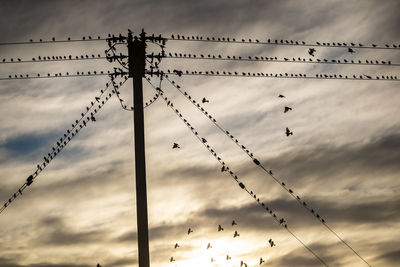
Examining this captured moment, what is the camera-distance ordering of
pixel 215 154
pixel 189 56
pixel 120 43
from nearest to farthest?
pixel 120 43 < pixel 189 56 < pixel 215 154

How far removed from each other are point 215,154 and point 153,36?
5756 millimetres

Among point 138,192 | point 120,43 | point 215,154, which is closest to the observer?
point 138,192

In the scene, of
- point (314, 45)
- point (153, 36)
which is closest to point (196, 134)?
point (153, 36)

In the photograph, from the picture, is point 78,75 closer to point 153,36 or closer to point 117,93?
point 117,93

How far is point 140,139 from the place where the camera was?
59.1ft

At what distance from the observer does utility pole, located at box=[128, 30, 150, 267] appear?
17.5 meters

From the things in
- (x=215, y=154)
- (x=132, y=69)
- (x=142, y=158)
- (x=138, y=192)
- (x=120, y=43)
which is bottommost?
(x=138, y=192)

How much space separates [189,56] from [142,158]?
509cm

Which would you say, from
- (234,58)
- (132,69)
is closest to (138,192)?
(132,69)

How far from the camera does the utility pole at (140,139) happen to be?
17469 mm

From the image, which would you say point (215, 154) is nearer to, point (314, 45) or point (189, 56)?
point (189, 56)

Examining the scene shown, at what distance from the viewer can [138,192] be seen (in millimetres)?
17672

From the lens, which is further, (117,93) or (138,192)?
(117,93)

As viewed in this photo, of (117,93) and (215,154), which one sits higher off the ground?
(117,93)
